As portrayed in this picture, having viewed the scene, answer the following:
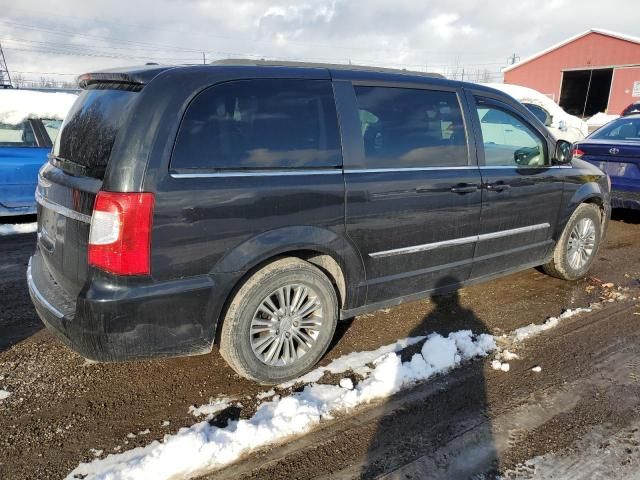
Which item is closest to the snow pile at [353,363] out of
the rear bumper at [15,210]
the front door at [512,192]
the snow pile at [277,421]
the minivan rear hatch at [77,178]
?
the snow pile at [277,421]

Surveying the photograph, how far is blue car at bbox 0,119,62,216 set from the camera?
6320mm

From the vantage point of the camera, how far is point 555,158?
14.6 feet

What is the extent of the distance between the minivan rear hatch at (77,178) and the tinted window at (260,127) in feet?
1.17

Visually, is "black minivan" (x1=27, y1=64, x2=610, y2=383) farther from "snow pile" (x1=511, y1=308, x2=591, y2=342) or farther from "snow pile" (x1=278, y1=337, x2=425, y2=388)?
"snow pile" (x1=511, y1=308, x2=591, y2=342)

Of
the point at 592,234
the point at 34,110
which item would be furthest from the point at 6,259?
the point at 592,234

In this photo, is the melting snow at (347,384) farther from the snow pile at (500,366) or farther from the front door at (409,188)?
the snow pile at (500,366)

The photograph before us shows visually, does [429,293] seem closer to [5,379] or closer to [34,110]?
[5,379]

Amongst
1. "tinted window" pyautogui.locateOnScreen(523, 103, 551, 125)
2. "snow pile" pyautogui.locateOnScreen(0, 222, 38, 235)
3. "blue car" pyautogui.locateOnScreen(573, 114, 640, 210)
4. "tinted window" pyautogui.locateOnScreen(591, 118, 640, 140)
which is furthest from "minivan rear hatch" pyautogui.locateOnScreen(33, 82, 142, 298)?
"tinted window" pyautogui.locateOnScreen(523, 103, 551, 125)

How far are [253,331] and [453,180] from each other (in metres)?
1.77

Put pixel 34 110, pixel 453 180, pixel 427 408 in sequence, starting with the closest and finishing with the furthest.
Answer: pixel 427 408 → pixel 453 180 → pixel 34 110

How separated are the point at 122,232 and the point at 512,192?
2.98 meters

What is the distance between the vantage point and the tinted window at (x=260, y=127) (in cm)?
259

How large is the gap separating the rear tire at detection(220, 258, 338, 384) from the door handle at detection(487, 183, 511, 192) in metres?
1.55

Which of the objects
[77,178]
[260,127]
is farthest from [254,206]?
[77,178]
